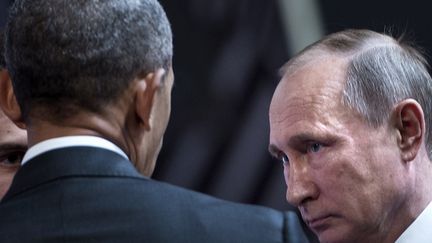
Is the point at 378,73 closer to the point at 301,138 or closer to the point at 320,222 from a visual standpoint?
the point at 301,138

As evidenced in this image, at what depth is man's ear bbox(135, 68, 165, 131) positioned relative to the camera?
156 centimetres

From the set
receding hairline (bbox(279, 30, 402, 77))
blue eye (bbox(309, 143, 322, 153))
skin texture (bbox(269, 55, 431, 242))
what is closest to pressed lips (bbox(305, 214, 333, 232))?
skin texture (bbox(269, 55, 431, 242))

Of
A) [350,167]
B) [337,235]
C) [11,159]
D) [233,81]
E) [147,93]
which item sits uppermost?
[147,93]

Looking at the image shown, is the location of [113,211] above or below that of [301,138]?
above

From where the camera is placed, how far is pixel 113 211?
58.7 inches

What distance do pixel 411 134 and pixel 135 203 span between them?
76cm

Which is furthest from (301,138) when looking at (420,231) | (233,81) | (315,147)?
(233,81)

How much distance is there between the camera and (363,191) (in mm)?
1991

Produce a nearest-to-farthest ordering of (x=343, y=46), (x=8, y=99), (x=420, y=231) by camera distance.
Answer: (x=8, y=99)
(x=420, y=231)
(x=343, y=46)

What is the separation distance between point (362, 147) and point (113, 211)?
2.27 feet

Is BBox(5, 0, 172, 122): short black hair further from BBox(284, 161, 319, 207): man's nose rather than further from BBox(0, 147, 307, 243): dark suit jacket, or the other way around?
BBox(284, 161, 319, 207): man's nose

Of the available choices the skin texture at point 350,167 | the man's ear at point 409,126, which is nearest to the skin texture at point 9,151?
the skin texture at point 350,167

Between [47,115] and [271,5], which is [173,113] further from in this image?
[47,115]

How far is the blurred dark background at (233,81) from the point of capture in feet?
11.3
